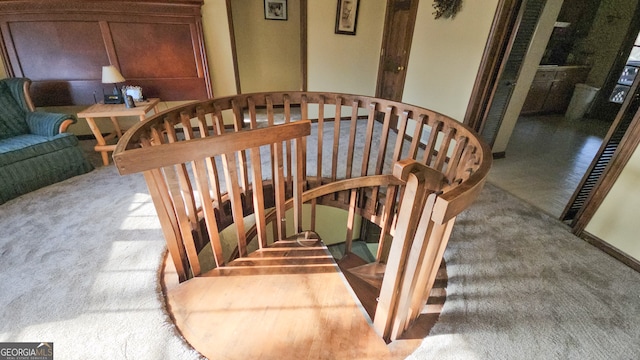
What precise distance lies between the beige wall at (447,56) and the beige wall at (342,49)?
2.58 feet

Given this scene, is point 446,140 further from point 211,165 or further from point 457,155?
point 211,165

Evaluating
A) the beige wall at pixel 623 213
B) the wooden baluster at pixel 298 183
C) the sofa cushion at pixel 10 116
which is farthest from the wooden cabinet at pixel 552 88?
the sofa cushion at pixel 10 116

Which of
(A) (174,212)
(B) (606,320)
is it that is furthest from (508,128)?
(A) (174,212)

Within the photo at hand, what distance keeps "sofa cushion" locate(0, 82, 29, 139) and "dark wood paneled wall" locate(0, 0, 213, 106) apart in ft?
1.76

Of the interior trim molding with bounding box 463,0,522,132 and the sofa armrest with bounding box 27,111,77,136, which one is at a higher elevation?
the interior trim molding with bounding box 463,0,522,132

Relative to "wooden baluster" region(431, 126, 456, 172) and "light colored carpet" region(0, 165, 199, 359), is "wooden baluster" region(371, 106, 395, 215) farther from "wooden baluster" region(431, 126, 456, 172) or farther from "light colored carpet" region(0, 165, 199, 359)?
"light colored carpet" region(0, 165, 199, 359)

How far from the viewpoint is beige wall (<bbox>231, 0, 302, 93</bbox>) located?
4.95m

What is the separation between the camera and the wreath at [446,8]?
2938 mm

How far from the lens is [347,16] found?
3.96m

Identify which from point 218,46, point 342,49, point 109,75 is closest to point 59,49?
point 109,75

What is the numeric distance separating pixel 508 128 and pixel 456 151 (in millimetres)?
2284

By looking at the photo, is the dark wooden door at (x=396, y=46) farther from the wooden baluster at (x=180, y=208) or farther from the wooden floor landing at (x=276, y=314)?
the wooden baluster at (x=180, y=208)

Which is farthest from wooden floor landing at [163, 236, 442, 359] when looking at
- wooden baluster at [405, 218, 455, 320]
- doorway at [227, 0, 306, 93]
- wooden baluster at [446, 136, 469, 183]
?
doorway at [227, 0, 306, 93]

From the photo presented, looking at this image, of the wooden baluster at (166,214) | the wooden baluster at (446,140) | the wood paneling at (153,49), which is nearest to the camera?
the wooden baluster at (166,214)
